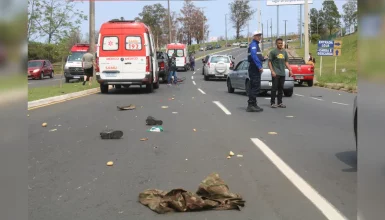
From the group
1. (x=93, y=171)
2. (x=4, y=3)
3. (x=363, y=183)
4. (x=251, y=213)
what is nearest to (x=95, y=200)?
(x=93, y=171)

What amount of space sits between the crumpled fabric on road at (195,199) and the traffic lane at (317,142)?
1054 millimetres

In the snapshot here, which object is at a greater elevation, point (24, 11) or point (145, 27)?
point (145, 27)

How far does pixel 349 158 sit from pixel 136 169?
302cm

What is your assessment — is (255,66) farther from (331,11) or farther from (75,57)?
(75,57)

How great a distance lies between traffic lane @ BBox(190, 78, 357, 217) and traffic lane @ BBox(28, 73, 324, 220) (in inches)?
15.3

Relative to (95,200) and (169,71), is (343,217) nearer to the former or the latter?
(95,200)

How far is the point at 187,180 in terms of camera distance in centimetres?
508

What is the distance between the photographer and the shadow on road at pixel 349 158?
559 centimetres

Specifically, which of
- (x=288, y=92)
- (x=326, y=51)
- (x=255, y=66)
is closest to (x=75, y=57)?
(x=326, y=51)

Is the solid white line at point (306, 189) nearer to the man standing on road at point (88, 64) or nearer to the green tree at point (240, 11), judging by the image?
the green tree at point (240, 11)

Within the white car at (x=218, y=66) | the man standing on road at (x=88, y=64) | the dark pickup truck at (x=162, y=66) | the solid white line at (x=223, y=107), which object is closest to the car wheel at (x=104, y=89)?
the man standing on road at (x=88, y=64)

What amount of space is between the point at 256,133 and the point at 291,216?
4209mm

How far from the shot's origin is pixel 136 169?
5.60 metres

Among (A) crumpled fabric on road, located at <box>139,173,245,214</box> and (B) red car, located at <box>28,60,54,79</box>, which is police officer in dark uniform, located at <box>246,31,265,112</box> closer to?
(A) crumpled fabric on road, located at <box>139,173,245,214</box>
